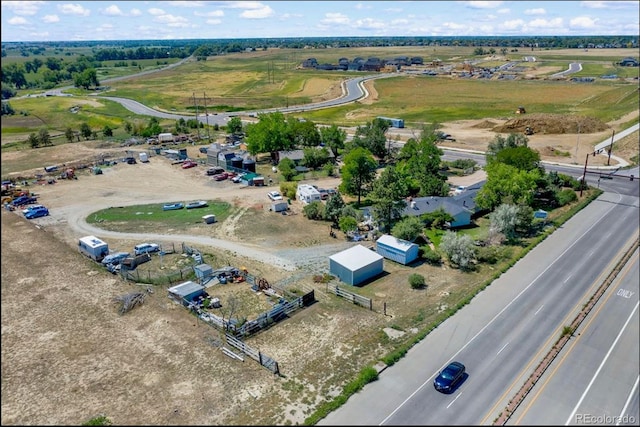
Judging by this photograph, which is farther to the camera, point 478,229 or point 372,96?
point 372,96

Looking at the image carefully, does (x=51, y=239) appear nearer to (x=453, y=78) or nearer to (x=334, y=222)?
(x=334, y=222)

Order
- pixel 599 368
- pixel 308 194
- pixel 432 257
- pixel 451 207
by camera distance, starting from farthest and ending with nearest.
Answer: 1. pixel 308 194
2. pixel 451 207
3. pixel 432 257
4. pixel 599 368

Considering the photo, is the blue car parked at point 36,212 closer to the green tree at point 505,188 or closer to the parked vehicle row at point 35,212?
the parked vehicle row at point 35,212

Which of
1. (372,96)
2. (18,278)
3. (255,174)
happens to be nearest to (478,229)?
(255,174)

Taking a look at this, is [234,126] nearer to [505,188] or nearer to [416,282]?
[505,188]

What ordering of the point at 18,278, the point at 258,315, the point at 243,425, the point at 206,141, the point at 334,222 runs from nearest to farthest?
1. the point at 243,425
2. the point at 258,315
3. the point at 18,278
4. the point at 334,222
5. the point at 206,141

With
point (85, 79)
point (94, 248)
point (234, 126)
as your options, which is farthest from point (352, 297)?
point (85, 79)

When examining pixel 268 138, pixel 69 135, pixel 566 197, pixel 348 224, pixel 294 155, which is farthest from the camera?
pixel 69 135
